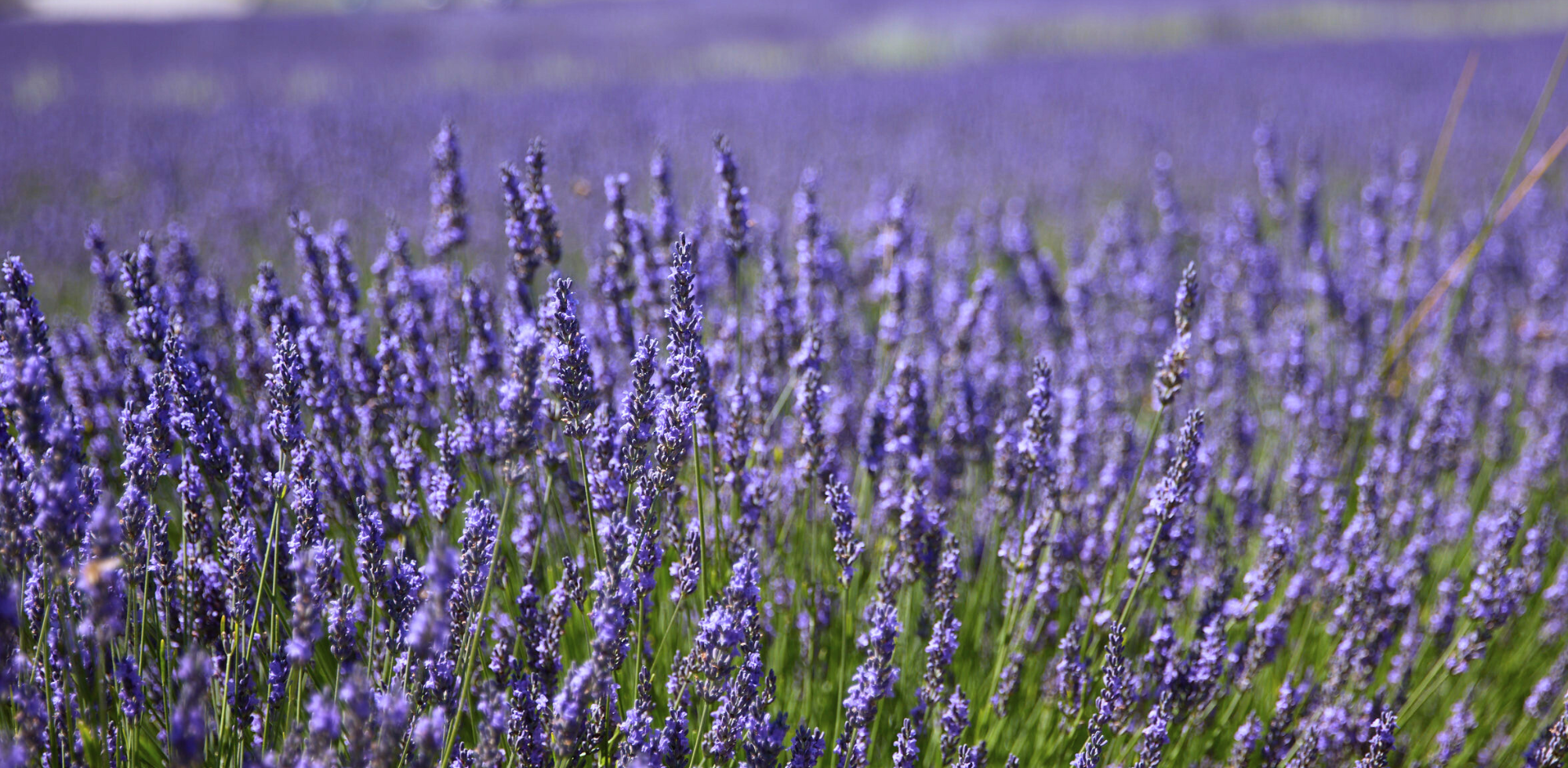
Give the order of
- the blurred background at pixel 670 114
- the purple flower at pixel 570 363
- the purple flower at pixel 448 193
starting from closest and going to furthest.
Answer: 1. the purple flower at pixel 570 363
2. the purple flower at pixel 448 193
3. the blurred background at pixel 670 114

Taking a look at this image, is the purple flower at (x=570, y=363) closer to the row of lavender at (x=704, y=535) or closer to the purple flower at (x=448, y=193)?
the row of lavender at (x=704, y=535)

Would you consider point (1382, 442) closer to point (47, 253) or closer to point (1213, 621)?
point (1213, 621)

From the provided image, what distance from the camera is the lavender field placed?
145 cm

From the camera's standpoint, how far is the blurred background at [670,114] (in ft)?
24.6

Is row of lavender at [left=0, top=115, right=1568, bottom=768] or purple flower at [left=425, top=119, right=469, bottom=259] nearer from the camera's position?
row of lavender at [left=0, top=115, right=1568, bottom=768]

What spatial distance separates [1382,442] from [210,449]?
137 inches

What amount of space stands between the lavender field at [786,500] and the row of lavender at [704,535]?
0.01 m

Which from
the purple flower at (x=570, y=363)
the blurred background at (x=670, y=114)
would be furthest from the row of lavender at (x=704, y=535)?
the blurred background at (x=670, y=114)

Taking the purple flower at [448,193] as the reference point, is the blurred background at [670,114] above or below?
above

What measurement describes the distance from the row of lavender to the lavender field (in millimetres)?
15

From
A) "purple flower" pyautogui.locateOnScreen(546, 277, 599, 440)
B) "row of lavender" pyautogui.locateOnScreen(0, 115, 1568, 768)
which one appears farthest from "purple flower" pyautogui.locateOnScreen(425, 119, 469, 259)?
"purple flower" pyautogui.locateOnScreen(546, 277, 599, 440)

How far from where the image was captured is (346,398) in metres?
2.12

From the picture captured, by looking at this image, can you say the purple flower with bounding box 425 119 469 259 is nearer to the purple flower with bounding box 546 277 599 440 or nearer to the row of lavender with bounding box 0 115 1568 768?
the row of lavender with bounding box 0 115 1568 768

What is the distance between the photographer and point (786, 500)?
8.39 ft
